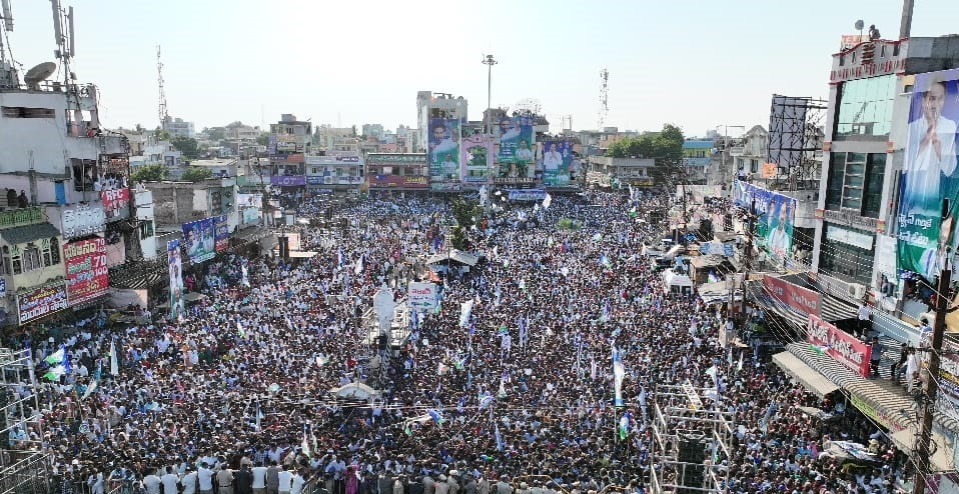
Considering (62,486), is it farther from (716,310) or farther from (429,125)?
(429,125)

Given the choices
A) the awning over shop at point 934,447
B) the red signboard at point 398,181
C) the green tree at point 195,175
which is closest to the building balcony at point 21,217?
the awning over shop at point 934,447

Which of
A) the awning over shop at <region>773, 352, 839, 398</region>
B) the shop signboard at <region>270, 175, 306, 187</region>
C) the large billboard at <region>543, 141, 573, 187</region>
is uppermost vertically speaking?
the large billboard at <region>543, 141, 573, 187</region>

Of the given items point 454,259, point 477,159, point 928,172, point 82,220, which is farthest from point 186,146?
point 928,172

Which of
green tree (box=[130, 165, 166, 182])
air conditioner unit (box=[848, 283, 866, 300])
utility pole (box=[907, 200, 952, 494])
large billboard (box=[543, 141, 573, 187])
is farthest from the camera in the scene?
large billboard (box=[543, 141, 573, 187])

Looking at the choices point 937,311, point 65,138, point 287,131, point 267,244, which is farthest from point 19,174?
point 287,131

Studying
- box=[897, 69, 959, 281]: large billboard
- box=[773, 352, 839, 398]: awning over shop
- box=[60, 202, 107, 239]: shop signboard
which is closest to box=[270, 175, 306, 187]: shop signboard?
box=[60, 202, 107, 239]: shop signboard

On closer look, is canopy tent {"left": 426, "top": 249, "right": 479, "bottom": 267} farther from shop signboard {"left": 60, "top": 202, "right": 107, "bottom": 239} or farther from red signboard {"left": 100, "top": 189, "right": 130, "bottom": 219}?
shop signboard {"left": 60, "top": 202, "right": 107, "bottom": 239}
